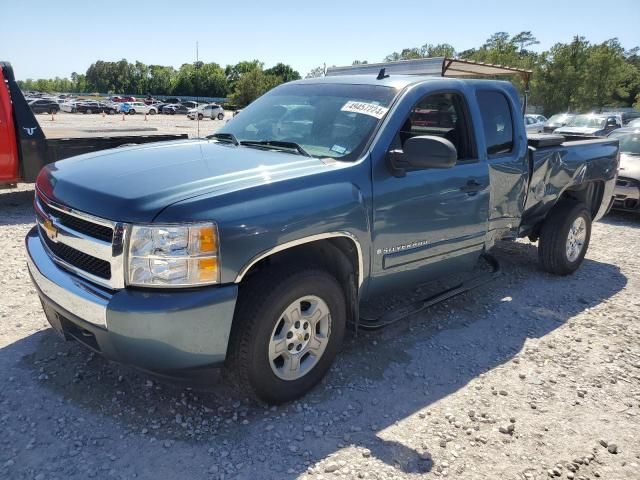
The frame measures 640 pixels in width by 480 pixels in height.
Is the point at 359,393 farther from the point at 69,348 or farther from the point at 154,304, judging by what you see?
the point at 69,348

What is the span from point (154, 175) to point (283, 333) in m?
1.14

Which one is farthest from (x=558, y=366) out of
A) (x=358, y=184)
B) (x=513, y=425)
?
(x=358, y=184)

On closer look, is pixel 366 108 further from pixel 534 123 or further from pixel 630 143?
pixel 534 123

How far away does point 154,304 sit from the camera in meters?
2.46

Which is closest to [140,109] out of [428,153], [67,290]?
[67,290]

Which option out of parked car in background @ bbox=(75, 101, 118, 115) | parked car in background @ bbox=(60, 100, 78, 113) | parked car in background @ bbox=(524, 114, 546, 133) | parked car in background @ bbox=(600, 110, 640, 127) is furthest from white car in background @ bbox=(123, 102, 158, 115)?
parked car in background @ bbox=(524, 114, 546, 133)

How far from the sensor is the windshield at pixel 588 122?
65.5 feet

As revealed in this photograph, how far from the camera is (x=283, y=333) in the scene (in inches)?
115

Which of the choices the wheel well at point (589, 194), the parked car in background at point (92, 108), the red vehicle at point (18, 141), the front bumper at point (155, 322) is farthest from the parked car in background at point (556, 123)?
the parked car in background at point (92, 108)

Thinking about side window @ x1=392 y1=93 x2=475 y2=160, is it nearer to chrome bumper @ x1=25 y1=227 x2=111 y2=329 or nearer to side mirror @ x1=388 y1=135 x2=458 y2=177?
side mirror @ x1=388 y1=135 x2=458 y2=177

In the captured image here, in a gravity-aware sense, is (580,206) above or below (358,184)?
below

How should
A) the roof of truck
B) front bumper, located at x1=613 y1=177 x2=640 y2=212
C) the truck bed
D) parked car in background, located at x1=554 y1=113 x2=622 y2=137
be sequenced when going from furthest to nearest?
parked car in background, located at x1=554 y1=113 x2=622 y2=137 → front bumper, located at x1=613 y1=177 x2=640 y2=212 → the truck bed → the roof of truck

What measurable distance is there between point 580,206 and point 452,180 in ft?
8.60

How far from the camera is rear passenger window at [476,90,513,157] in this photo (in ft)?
14.1
